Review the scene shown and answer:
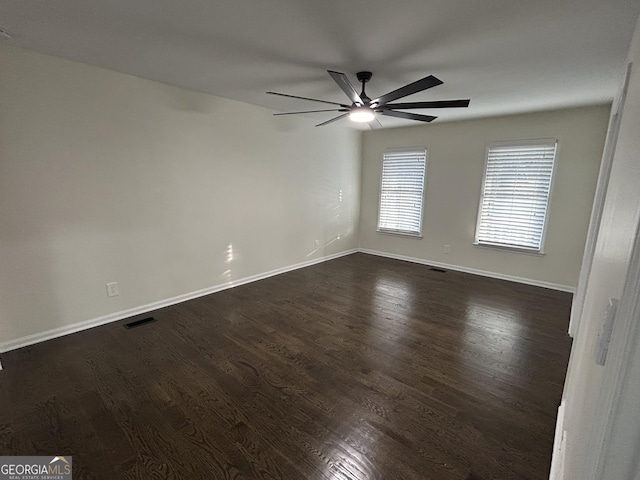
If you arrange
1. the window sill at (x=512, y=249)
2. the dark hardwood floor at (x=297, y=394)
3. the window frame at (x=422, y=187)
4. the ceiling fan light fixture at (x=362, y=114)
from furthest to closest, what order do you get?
the window frame at (x=422, y=187)
the window sill at (x=512, y=249)
the ceiling fan light fixture at (x=362, y=114)
the dark hardwood floor at (x=297, y=394)

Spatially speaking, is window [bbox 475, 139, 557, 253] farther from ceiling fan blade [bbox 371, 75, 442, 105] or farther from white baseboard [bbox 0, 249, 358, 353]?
white baseboard [bbox 0, 249, 358, 353]

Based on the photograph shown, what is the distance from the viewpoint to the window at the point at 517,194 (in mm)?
4129

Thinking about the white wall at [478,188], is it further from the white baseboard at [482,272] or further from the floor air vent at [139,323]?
the floor air vent at [139,323]

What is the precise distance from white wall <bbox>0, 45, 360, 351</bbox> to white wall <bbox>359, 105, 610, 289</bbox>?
2018 mm

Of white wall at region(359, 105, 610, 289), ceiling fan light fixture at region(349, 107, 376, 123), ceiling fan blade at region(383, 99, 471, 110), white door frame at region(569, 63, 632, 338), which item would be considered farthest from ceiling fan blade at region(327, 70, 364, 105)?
white wall at region(359, 105, 610, 289)

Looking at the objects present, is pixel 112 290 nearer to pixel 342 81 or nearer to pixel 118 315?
pixel 118 315

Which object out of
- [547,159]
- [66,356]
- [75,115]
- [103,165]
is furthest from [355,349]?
[547,159]

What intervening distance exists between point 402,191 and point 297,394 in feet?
14.3

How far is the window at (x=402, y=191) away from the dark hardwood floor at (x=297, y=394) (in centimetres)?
235

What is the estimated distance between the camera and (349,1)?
1.68 m

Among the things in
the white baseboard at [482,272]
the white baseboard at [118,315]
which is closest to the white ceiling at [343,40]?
the white baseboard at [118,315]

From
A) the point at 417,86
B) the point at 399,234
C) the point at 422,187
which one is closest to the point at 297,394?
the point at 417,86

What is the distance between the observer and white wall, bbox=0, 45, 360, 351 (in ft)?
8.03

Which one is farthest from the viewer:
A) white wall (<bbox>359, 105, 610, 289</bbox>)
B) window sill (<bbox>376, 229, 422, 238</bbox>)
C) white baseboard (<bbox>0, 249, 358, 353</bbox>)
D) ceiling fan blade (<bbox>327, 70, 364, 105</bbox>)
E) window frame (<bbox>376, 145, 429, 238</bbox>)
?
window sill (<bbox>376, 229, 422, 238</bbox>)
